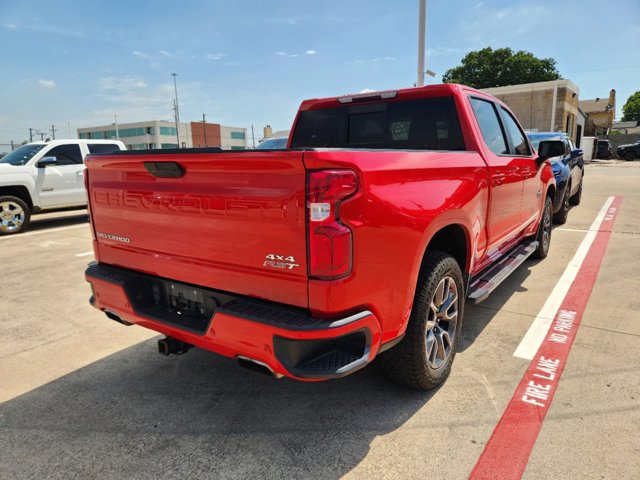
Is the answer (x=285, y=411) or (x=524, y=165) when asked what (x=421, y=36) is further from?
(x=285, y=411)

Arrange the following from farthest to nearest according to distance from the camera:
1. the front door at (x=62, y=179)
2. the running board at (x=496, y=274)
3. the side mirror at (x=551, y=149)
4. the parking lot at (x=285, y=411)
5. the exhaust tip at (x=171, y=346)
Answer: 1. the front door at (x=62, y=179)
2. the side mirror at (x=551, y=149)
3. the running board at (x=496, y=274)
4. the exhaust tip at (x=171, y=346)
5. the parking lot at (x=285, y=411)

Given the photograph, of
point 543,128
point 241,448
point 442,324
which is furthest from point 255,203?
point 543,128

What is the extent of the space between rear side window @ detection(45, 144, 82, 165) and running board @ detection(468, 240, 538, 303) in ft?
31.1

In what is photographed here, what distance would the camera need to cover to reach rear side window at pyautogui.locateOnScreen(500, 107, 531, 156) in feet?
14.4

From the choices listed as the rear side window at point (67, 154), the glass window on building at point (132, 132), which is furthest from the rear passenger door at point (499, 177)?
the glass window on building at point (132, 132)

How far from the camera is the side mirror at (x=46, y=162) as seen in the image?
941cm

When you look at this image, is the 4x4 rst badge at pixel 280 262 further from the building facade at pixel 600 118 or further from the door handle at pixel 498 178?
the building facade at pixel 600 118

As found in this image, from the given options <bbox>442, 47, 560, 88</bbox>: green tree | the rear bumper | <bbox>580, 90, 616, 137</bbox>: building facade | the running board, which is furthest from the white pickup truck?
<bbox>580, 90, 616, 137</bbox>: building facade

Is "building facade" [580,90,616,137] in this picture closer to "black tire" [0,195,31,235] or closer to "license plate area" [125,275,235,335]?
"black tire" [0,195,31,235]

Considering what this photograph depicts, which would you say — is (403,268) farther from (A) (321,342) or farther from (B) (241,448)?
(B) (241,448)

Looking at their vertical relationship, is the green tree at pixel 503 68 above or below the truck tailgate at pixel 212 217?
above

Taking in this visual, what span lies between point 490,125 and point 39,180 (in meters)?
9.38

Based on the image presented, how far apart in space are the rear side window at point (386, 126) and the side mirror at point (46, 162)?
7.47 m

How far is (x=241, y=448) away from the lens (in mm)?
2383
